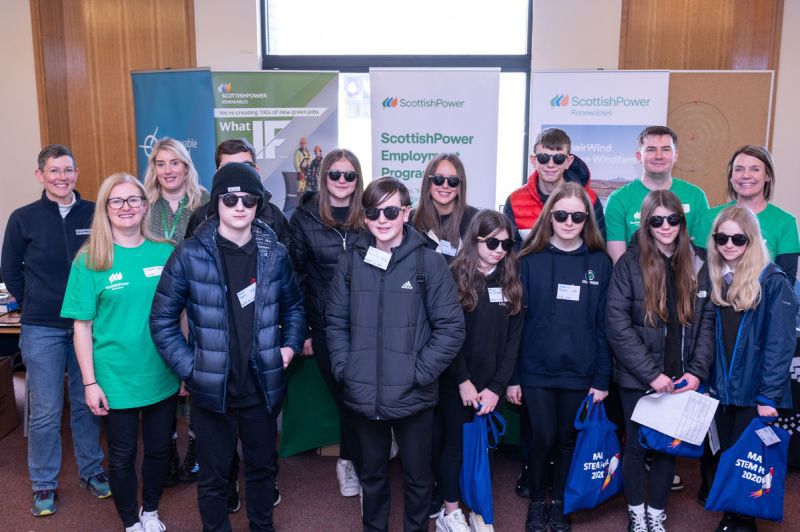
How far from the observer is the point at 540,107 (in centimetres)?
498

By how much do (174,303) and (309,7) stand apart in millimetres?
4312

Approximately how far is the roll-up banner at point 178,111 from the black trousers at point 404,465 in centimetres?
326

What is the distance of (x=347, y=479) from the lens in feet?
10.7

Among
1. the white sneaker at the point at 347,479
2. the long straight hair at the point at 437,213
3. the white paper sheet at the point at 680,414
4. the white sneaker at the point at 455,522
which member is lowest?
the white sneaker at the point at 347,479

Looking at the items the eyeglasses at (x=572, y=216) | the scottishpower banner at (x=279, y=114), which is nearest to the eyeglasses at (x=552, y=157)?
the eyeglasses at (x=572, y=216)

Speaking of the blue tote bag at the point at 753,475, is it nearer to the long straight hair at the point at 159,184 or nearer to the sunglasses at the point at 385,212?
the sunglasses at the point at 385,212

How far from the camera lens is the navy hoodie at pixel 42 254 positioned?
302cm

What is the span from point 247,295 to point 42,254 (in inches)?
50.6

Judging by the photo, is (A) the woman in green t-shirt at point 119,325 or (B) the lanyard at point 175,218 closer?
(A) the woman in green t-shirt at point 119,325

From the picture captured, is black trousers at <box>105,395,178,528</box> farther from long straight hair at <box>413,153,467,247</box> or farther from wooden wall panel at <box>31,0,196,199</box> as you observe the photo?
wooden wall panel at <box>31,0,196,199</box>

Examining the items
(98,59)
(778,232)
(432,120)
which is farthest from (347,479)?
(98,59)

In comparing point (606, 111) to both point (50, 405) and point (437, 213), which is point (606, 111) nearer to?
point (437, 213)

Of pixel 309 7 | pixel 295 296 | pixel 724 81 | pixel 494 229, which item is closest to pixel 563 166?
pixel 494 229

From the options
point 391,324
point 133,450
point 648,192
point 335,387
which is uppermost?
point 648,192
